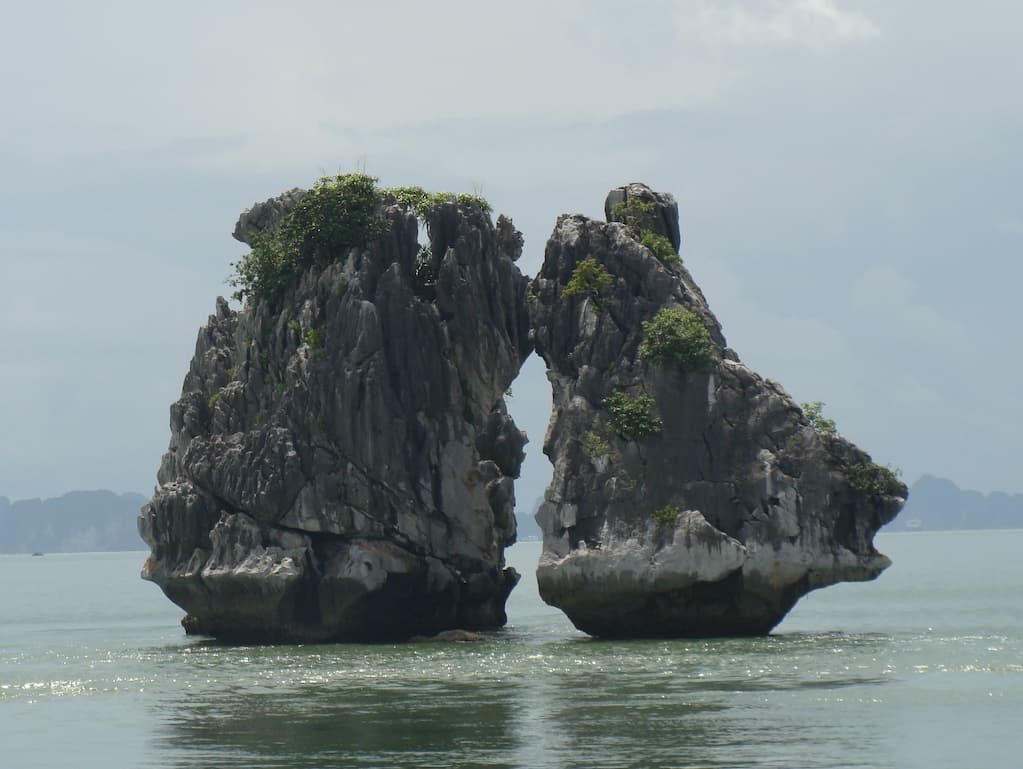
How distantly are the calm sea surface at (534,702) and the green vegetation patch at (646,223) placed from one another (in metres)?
12.9

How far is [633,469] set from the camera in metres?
53.1

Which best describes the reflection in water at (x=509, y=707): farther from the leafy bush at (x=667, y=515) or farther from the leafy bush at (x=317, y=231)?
the leafy bush at (x=317, y=231)

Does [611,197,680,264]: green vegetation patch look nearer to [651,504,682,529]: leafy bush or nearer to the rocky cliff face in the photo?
the rocky cliff face

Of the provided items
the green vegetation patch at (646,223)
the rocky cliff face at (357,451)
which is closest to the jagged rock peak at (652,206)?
the green vegetation patch at (646,223)

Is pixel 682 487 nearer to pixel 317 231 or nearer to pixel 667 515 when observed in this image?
pixel 667 515

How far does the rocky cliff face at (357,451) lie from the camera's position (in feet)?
183

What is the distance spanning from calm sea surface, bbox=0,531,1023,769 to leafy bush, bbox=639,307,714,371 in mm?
8587

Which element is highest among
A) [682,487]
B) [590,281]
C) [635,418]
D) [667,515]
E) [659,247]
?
[659,247]

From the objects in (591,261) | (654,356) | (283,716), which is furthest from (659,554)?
(283,716)

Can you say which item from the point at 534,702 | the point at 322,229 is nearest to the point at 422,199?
the point at 322,229

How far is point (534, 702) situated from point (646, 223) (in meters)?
23.1

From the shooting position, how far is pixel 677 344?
5338 cm

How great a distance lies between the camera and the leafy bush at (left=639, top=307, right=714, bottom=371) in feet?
175

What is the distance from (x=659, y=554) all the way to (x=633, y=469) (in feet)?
9.78
